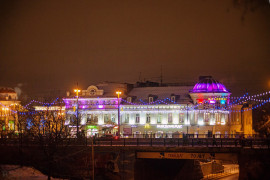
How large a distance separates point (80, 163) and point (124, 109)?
151ft

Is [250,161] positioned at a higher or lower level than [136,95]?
lower

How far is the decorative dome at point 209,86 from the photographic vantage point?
88188 millimetres

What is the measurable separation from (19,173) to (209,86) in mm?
51119

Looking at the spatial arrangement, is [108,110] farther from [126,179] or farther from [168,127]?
[126,179]

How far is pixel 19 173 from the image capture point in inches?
1756

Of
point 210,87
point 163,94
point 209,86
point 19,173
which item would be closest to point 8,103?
point 163,94

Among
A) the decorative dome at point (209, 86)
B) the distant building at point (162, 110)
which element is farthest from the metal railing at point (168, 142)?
the decorative dome at point (209, 86)

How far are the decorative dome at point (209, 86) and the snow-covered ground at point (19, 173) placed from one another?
159ft

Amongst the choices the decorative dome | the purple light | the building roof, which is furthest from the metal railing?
the building roof

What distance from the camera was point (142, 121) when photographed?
92375mm

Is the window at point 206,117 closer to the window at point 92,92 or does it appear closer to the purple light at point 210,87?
the purple light at point 210,87

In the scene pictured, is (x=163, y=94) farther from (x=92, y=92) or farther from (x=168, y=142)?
(x=168, y=142)

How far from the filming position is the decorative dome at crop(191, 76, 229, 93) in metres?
88.2

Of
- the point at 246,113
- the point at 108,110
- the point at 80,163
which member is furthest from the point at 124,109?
the point at 80,163
